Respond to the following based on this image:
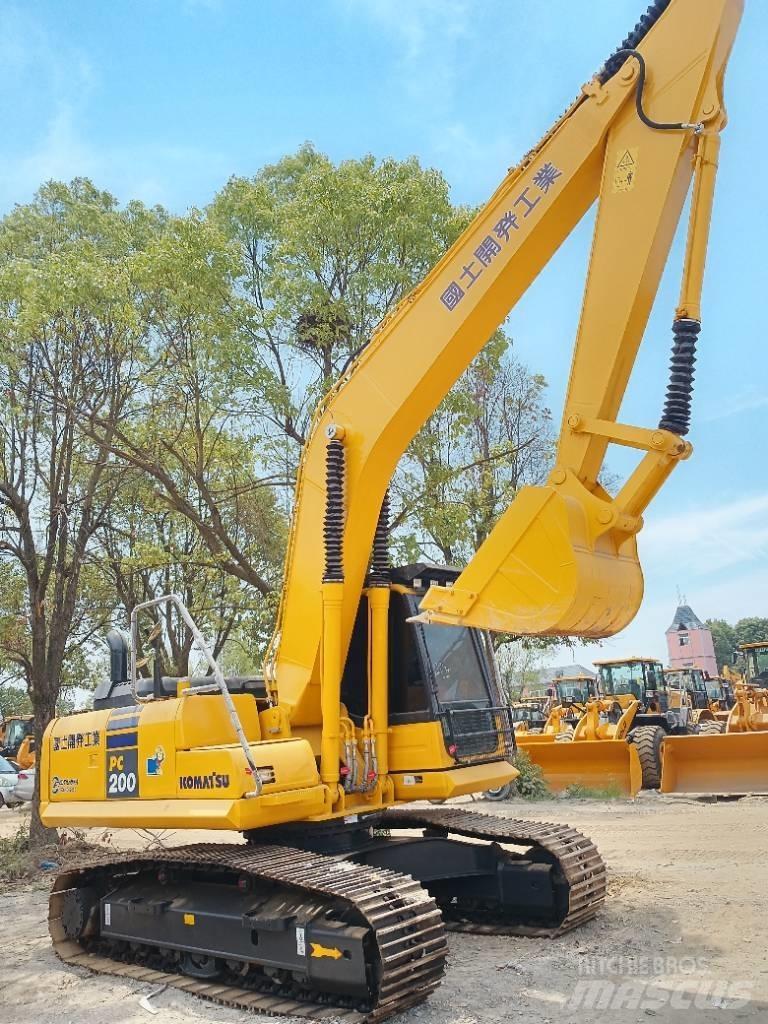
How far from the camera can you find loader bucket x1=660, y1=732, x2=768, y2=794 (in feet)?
47.3

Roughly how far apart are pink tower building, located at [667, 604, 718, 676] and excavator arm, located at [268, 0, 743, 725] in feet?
290

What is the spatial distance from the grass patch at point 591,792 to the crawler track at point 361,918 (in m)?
9.81

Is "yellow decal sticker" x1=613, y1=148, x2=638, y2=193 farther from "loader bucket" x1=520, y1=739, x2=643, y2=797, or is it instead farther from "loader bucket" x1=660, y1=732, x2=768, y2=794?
"loader bucket" x1=520, y1=739, x2=643, y2=797

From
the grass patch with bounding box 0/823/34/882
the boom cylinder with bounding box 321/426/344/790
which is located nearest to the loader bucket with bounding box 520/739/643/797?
the grass patch with bounding box 0/823/34/882

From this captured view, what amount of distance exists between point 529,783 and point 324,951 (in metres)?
10.8

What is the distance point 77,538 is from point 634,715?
1032 centimetres

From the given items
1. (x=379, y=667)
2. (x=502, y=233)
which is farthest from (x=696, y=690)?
(x=502, y=233)

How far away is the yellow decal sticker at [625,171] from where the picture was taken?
19.2 ft

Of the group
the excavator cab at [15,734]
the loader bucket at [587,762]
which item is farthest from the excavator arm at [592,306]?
the excavator cab at [15,734]

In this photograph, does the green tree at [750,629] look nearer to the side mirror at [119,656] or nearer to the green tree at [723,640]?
the green tree at [723,640]

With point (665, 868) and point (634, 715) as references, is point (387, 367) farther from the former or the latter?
point (634, 715)

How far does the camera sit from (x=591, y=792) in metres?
15.8

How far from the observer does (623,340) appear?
5750 millimetres

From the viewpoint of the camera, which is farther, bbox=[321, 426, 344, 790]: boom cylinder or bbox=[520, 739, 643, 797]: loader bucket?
bbox=[520, 739, 643, 797]: loader bucket
